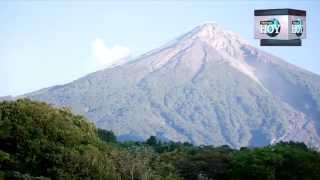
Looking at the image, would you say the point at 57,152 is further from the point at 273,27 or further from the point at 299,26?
the point at 299,26

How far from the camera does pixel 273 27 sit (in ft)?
58.7

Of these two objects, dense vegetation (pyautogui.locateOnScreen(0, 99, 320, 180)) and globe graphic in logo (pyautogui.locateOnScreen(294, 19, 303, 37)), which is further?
dense vegetation (pyautogui.locateOnScreen(0, 99, 320, 180))

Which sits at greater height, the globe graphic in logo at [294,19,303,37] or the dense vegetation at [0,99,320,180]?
the globe graphic in logo at [294,19,303,37]

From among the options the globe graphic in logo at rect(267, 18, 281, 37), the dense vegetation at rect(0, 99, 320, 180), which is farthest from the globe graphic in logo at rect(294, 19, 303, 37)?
the dense vegetation at rect(0, 99, 320, 180)

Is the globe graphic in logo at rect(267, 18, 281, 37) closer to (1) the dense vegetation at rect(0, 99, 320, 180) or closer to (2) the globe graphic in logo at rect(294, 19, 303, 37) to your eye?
(2) the globe graphic in logo at rect(294, 19, 303, 37)

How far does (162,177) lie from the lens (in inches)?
1554

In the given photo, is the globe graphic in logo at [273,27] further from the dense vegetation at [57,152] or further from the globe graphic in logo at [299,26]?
the dense vegetation at [57,152]

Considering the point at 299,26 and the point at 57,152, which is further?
the point at 57,152

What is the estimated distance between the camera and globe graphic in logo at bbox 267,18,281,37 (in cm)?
1788

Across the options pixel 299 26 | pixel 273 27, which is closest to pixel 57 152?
pixel 273 27

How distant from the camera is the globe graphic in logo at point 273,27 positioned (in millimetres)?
17875

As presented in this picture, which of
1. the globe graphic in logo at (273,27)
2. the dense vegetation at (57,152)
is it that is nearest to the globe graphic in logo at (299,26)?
the globe graphic in logo at (273,27)

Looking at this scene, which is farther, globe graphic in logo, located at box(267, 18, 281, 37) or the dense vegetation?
the dense vegetation

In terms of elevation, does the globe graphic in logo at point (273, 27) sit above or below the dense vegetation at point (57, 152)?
above
